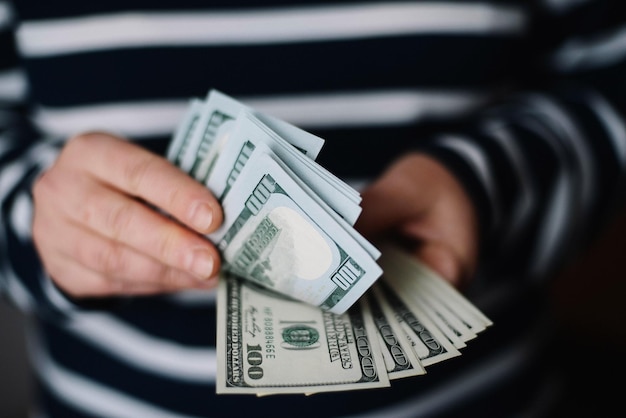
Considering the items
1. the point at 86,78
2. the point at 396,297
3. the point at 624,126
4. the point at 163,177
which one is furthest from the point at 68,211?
the point at 624,126

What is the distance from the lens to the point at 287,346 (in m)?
0.53

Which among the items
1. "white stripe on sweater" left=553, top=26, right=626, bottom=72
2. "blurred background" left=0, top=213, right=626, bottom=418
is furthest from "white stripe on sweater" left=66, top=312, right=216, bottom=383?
"blurred background" left=0, top=213, right=626, bottom=418

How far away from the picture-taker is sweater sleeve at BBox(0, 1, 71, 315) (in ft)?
2.33

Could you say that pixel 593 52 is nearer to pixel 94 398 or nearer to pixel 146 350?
pixel 146 350

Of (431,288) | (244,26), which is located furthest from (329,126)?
(431,288)

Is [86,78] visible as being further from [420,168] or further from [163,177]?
[420,168]

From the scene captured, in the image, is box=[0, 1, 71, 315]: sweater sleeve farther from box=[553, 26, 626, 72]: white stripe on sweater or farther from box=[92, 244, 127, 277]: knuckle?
box=[553, 26, 626, 72]: white stripe on sweater

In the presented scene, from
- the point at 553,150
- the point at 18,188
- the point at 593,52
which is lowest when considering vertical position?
the point at 18,188

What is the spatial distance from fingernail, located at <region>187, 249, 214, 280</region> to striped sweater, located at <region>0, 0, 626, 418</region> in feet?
0.72

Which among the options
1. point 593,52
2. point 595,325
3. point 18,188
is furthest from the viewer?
point 595,325

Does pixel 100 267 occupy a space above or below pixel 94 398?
above

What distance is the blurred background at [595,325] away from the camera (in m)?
2.15

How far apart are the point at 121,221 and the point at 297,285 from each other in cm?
19

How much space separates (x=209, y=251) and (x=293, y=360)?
13 centimetres
